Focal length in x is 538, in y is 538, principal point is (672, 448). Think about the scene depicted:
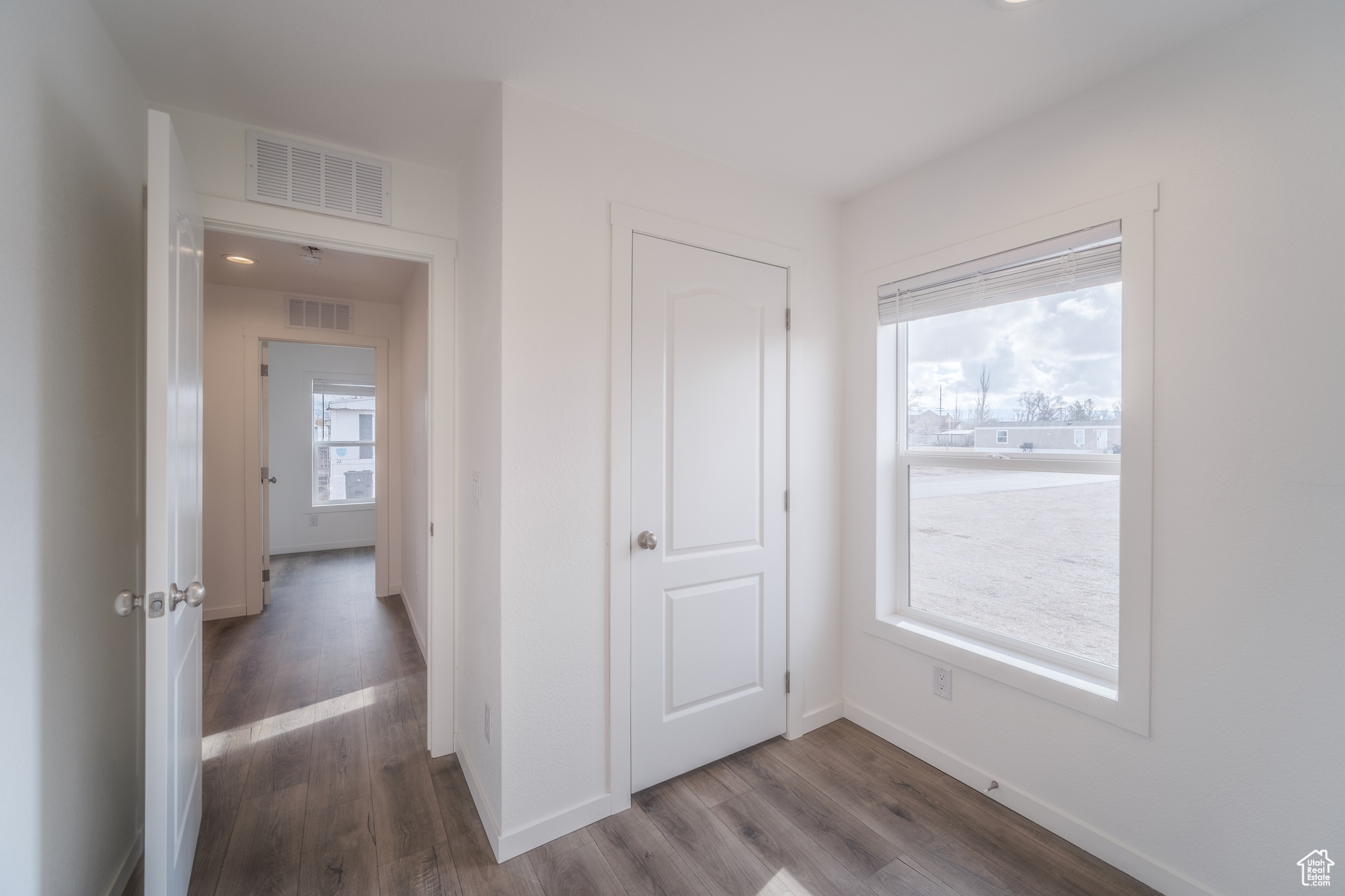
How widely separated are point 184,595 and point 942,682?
8.15ft

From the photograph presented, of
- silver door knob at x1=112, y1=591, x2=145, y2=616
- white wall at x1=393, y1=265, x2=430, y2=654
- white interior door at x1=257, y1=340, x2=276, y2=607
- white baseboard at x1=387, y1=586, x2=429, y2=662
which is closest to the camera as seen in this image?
silver door knob at x1=112, y1=591, x2=145, y2=616

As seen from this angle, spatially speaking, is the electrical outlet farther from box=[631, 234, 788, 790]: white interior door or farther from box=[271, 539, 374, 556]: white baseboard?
box=[271, 539, 374, 556]: white baseboard

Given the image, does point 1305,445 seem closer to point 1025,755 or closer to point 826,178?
point 1025,755

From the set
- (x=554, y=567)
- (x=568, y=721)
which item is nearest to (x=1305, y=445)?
(x=554, y=567)

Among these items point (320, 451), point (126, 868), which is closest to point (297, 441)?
point (320, 451)

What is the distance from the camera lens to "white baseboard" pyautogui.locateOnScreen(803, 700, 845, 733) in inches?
96.3

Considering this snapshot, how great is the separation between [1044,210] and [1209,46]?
508 mm

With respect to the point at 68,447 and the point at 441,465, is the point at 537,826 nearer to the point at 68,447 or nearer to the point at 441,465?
the point at 441,465

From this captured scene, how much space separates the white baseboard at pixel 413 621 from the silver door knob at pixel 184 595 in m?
1.63

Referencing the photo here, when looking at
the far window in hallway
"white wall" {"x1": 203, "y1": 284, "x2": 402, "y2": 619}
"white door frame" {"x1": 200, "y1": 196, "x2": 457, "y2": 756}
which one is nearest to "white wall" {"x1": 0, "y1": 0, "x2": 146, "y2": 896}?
"white door frame" {"x1": 200, "y1": 196, "x2": 457, "y2": 756}

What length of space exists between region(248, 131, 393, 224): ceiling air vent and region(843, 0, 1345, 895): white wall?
245 cm

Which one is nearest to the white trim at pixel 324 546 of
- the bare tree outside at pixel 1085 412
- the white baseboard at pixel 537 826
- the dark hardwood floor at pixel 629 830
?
the dark hardwood floor at pixel 629 830

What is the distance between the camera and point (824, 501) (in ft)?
8.25

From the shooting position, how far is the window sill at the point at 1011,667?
1.69 meters
